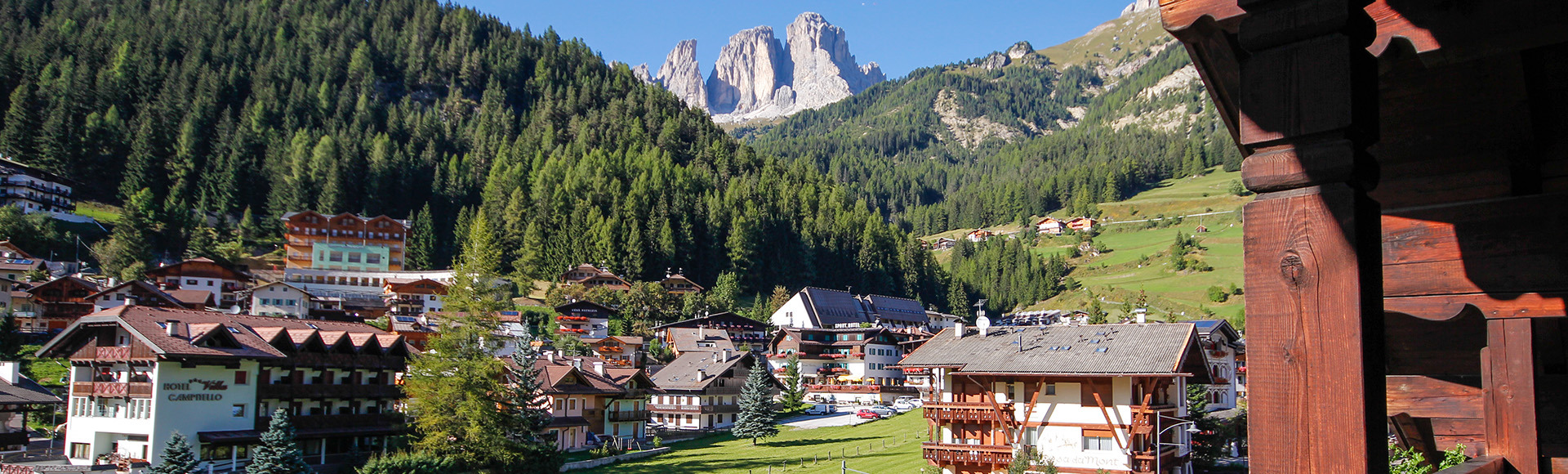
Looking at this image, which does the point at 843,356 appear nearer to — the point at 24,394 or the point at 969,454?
the point at 969,454

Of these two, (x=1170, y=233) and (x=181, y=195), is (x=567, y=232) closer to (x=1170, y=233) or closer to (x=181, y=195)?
(x=181, y=195)

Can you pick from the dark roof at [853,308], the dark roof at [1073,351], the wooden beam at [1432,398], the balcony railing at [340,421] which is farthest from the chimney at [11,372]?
the dark roof at [853,308]

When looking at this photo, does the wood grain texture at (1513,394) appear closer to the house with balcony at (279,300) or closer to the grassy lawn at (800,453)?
the grassy lawn at (800,453)

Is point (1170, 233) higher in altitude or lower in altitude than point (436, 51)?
lower

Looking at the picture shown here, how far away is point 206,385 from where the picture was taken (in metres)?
40.3

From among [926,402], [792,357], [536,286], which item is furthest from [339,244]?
[926,402]

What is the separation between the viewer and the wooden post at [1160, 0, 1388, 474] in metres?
2.96

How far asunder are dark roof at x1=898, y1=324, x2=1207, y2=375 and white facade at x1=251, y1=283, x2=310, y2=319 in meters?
66.2

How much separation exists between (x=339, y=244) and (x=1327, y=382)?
12372cm

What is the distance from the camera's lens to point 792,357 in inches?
3199

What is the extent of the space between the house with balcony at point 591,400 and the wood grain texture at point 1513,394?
161 ft

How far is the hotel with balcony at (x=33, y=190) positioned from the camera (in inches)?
4225

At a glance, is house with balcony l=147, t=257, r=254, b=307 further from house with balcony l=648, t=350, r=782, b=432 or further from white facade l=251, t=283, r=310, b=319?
house with balcony l=648, t=350, r=782, b=432

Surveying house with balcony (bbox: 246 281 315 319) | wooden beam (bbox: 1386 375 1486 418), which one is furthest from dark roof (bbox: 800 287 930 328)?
wooden beam (bbox: 1386 375 1486 418)
